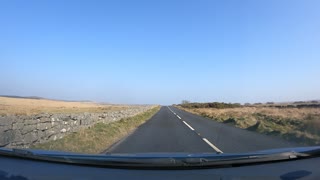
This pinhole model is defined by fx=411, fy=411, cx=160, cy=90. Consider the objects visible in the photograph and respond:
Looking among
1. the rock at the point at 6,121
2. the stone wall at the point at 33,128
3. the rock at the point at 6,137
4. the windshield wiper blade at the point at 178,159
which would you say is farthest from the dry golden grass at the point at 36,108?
the windshield wiper blade at the point at 178,159

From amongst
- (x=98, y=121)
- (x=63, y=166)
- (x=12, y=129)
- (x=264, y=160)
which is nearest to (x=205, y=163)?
(x=264, y=160)

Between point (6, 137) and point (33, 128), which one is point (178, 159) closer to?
point (6, 137)

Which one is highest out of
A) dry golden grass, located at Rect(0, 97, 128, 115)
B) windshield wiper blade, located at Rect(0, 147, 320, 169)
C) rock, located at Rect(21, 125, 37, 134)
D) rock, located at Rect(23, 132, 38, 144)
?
dry golden grass, located at Rect(0, 97, 128, 115)

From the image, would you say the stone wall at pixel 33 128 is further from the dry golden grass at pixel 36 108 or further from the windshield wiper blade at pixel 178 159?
the dry golden grass at pixel 36 108

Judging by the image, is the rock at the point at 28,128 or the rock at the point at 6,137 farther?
the rock at the point at 28,128

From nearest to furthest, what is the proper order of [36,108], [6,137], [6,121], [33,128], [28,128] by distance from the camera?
[6,137]
[6,121]
[28,128]
[33,128]
[36,108]

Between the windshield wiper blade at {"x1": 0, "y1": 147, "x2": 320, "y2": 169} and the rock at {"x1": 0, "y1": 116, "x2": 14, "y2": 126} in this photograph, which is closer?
the windshield wiper blade at {"x1": 0, "y1": 147, "x2": 320, "y2": 169}

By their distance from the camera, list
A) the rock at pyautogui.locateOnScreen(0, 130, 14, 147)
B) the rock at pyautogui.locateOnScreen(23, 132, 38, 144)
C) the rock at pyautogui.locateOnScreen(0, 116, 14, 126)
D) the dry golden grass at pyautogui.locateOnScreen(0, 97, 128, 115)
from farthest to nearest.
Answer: the dry golden grass at pyautogui.locateOnScreen(0, 97, 128, 115), the rock at pyautogui.locateOnScreen(23, 132, 38, 144), the rock at pyautogui.locateOnScreen(0, 116, 14, 126), the rock at pyautogui.locateOnScreen(0, 130, 14, 147)

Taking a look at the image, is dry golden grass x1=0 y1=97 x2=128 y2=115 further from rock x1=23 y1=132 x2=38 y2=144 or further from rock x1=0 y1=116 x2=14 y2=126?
rock x1=0 y1=116 x2=14 y2=126

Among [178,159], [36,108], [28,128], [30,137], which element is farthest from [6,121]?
[36,108]

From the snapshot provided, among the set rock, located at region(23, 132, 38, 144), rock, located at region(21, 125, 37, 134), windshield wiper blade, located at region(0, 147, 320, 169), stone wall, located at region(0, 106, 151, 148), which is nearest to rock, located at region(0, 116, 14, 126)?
stone wall, located at region(0, 106, 151, 148)

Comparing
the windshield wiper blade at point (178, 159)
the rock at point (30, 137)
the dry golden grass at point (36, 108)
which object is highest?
the dry golden grass at point (36, 108)

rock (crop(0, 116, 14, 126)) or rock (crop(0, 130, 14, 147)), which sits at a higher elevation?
rock (crop(0, 116, 14, 126))

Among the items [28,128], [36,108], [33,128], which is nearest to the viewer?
[28,128]
